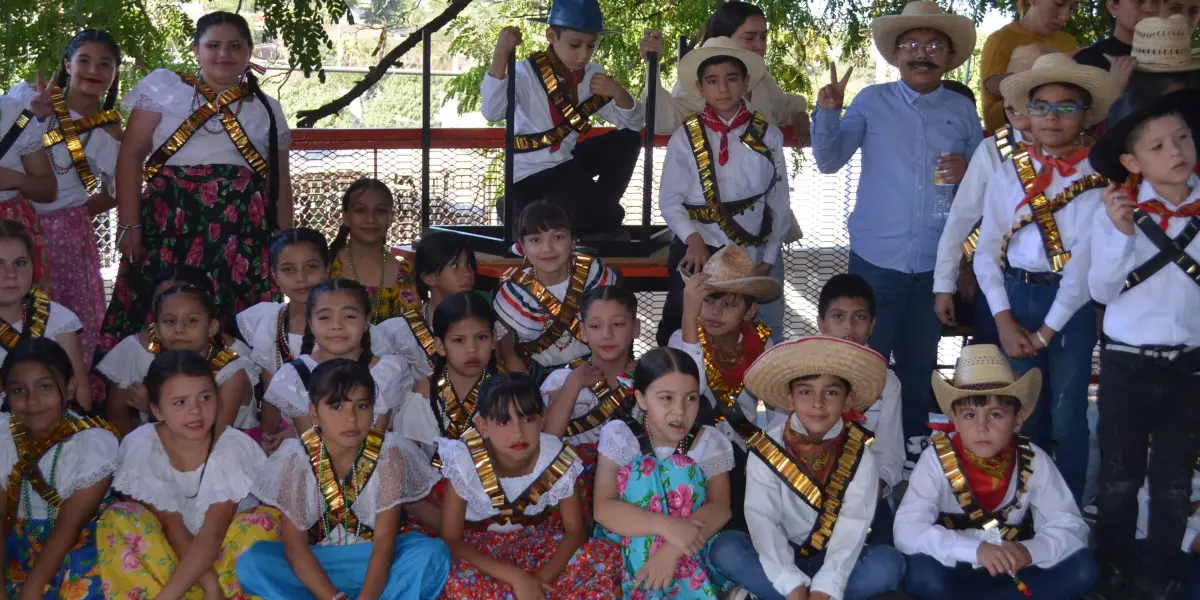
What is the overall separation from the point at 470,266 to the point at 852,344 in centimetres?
155

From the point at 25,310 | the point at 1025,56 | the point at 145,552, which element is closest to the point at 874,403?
the point at 1025,56

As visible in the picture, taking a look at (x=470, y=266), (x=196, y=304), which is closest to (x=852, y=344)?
(x=470, y=266)

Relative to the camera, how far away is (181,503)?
375 cm

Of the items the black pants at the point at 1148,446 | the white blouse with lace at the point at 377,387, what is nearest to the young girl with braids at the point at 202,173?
the white blouse with lace at the point at 377,387

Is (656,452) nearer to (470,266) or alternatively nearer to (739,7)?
(470,266)

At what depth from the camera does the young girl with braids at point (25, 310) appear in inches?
162

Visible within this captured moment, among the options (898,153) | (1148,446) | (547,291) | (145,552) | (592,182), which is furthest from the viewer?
(592,182)

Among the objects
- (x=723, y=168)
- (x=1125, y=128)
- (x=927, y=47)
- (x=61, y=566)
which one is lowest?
(x=61, y=566)

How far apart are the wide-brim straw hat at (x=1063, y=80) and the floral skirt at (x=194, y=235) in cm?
277

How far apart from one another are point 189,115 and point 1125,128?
126 inches

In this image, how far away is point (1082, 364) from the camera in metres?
4.19

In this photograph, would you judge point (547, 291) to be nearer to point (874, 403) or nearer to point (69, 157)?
point (874, 403)

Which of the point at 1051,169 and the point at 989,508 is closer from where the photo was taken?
the point at 989,508

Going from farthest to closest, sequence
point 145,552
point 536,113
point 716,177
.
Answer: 1. point 536,113
2. point 716,177
3. point 145,552
